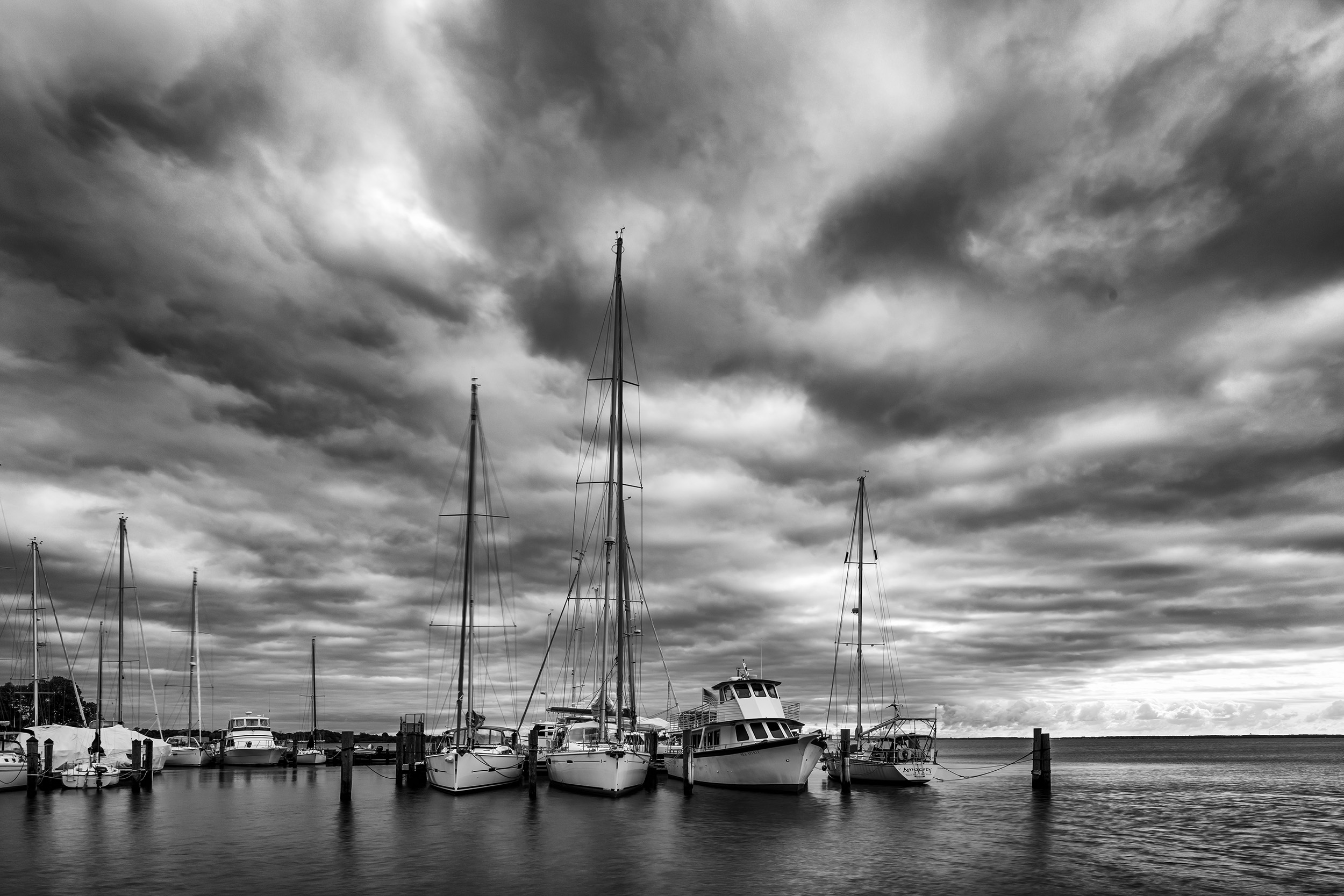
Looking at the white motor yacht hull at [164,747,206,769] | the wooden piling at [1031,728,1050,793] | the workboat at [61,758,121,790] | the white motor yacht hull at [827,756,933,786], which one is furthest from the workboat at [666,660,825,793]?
the white motor yacht hull at [164,747,206,769]

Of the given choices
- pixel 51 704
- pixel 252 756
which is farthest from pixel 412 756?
pixel 51 704

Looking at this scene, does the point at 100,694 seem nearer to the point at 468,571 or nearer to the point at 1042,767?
the point at 468,571

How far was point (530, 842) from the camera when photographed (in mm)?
36438

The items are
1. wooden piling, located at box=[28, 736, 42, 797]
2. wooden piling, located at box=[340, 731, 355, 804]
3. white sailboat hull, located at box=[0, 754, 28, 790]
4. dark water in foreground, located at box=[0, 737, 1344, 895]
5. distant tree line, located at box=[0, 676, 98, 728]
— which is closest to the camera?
dark water in foreground, located at box=[0, 737, 1344, 895]

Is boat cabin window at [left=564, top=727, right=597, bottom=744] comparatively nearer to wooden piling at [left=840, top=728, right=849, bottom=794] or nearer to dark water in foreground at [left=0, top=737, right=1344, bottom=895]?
dark water in foreground at [left=0, top=737, right=1344, bottom=895]

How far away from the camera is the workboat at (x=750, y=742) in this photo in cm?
5375

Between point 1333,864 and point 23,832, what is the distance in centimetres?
5320

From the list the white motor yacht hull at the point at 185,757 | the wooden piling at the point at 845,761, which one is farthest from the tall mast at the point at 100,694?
the wooden piling at the point at 845,761

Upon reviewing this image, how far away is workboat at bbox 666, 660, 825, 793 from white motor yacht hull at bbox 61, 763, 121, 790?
3942 cm

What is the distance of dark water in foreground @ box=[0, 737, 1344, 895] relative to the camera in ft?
95.9

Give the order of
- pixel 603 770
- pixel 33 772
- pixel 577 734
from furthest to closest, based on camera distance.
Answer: pixel 577 734 → pixel 33 772 → pixel 603 770

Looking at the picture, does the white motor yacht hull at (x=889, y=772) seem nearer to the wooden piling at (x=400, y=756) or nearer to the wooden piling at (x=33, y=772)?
the wooden piling at (x=400, y=756)

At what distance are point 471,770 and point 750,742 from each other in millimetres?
16211

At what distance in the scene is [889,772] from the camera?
6675cm
